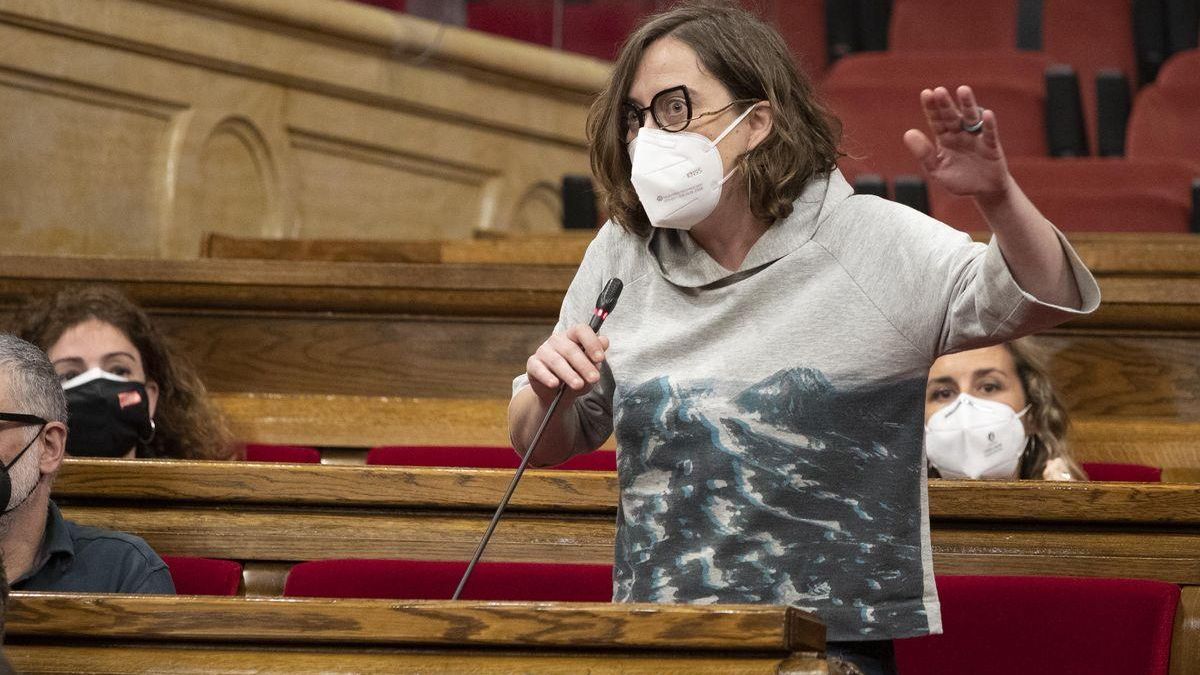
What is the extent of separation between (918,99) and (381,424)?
73 centimetres

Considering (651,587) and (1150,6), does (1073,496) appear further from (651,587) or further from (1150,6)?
(1150,6)

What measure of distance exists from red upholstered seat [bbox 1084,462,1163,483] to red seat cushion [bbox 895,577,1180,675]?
7.8 inches

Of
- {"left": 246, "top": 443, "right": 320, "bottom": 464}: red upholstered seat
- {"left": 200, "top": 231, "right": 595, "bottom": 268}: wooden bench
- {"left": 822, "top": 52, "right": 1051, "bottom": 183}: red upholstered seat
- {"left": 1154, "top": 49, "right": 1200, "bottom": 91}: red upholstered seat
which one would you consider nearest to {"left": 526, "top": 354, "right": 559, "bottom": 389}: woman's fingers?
{"left": 246, "top": 443, "right": 320, "bottom": 464}: red upholstered seat

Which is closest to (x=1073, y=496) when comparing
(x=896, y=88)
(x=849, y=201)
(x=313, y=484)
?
(x=849, y=201)

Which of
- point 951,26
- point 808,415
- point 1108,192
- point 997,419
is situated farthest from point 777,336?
point 951,26

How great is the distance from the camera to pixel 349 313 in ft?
3.23

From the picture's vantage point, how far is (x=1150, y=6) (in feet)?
5.22

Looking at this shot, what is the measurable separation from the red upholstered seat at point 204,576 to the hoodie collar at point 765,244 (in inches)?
8.5

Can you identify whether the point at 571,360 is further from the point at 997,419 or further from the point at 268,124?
the point at 268,124

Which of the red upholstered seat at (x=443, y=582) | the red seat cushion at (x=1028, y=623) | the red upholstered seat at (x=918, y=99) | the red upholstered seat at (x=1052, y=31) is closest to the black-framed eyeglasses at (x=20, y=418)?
the red upholstered seat at (x=443, y=582)

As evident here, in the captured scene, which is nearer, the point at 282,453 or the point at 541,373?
the point at 541,373

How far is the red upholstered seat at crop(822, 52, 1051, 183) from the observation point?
56.5 inches

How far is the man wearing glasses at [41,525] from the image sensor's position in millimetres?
594

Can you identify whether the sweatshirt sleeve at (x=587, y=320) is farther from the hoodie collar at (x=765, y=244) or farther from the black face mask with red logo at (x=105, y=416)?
the black face mask with red logo at (x=105, y=416)
